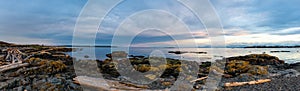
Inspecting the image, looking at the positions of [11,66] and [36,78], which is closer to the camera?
[36,78]

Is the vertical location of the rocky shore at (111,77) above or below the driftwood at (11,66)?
below

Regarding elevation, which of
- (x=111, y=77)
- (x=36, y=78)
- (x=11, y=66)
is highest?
(x=11, y=66)

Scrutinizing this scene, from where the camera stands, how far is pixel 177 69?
→ 20.5 meters

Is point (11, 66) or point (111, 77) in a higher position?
point (11, 66)

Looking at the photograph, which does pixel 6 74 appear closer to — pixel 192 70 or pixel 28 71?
pixel 28 71

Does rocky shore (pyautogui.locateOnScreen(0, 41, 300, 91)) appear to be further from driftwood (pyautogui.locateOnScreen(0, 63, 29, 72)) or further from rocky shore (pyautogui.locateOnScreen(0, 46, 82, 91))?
driftwood (pyautogui.locateOnScreen(0, 63, 29, 72))

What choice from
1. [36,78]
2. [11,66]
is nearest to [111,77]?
[36,78]

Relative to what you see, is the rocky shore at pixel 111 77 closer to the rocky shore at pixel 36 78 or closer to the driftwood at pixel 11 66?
the rocky shore at pixel 36 78

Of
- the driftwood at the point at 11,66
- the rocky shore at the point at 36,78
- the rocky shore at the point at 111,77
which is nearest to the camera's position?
the rocky shore at the point at 36,78

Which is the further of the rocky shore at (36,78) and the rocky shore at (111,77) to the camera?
the rocky shore at (111,77)

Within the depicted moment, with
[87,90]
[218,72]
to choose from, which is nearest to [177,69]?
[218,72]

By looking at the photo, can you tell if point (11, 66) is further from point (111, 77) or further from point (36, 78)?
point (111, 77)

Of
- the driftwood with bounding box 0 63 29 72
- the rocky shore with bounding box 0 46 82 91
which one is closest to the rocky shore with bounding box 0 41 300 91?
the rocky shore with bounding box 0 46 82 91

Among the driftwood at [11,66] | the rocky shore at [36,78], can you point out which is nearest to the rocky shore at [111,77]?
the rocky shore at [36,78]
